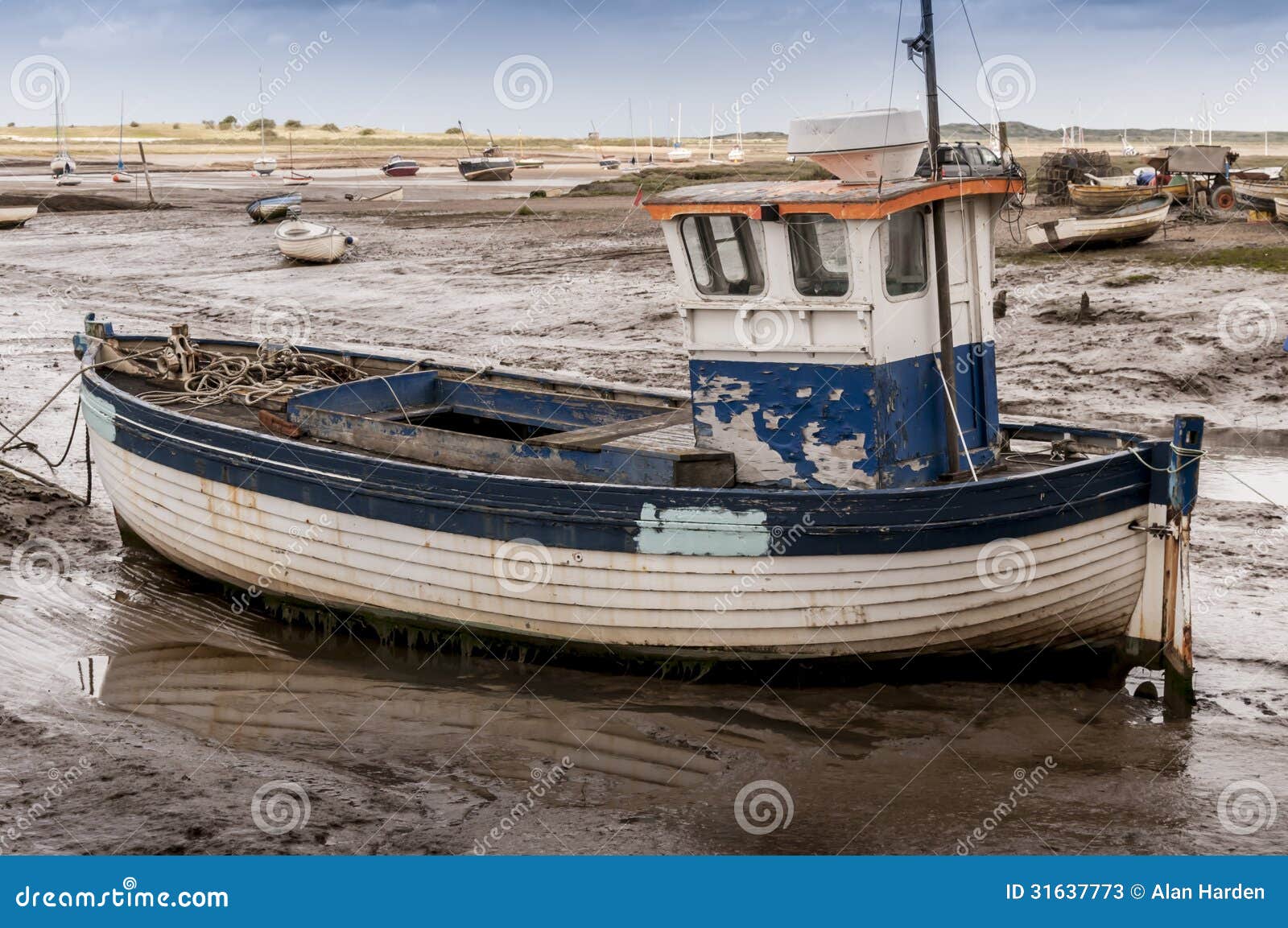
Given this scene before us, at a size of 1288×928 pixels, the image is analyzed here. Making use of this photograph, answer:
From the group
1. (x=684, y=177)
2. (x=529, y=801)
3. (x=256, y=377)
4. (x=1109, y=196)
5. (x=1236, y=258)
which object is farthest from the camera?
(x=684, y=177)

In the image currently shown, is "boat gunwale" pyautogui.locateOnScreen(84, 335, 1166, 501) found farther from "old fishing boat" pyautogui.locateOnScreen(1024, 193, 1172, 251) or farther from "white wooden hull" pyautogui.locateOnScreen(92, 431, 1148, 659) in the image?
"old fishing boat" pyautogui.locateOnScreen(1024, 193, 1172, 251)

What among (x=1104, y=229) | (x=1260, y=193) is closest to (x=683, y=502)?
(x=1104, y=229)

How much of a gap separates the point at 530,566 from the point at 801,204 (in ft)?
9.33

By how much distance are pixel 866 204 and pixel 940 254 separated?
862 millimetres

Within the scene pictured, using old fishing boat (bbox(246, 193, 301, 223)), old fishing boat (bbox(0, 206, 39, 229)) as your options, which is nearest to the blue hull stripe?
old fishing boat (bbox(246, 193, 301, 223))

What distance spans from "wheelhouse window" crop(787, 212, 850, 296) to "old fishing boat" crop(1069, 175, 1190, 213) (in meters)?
17.5

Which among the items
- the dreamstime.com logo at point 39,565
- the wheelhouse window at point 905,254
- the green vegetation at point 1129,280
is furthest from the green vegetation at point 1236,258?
the dreamstime.com logo at point 39,565

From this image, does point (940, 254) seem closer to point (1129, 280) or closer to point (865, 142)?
point (865, 142)

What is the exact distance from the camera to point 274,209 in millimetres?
37500

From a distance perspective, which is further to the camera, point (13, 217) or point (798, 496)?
point (13, 217)

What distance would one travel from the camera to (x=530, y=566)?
→ 857 centimetres

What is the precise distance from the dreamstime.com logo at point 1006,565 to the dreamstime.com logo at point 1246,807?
1603 mm

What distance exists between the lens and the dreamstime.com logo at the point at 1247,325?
15.2 meters

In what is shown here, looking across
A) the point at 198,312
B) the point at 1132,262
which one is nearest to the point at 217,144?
the point at 198,312
